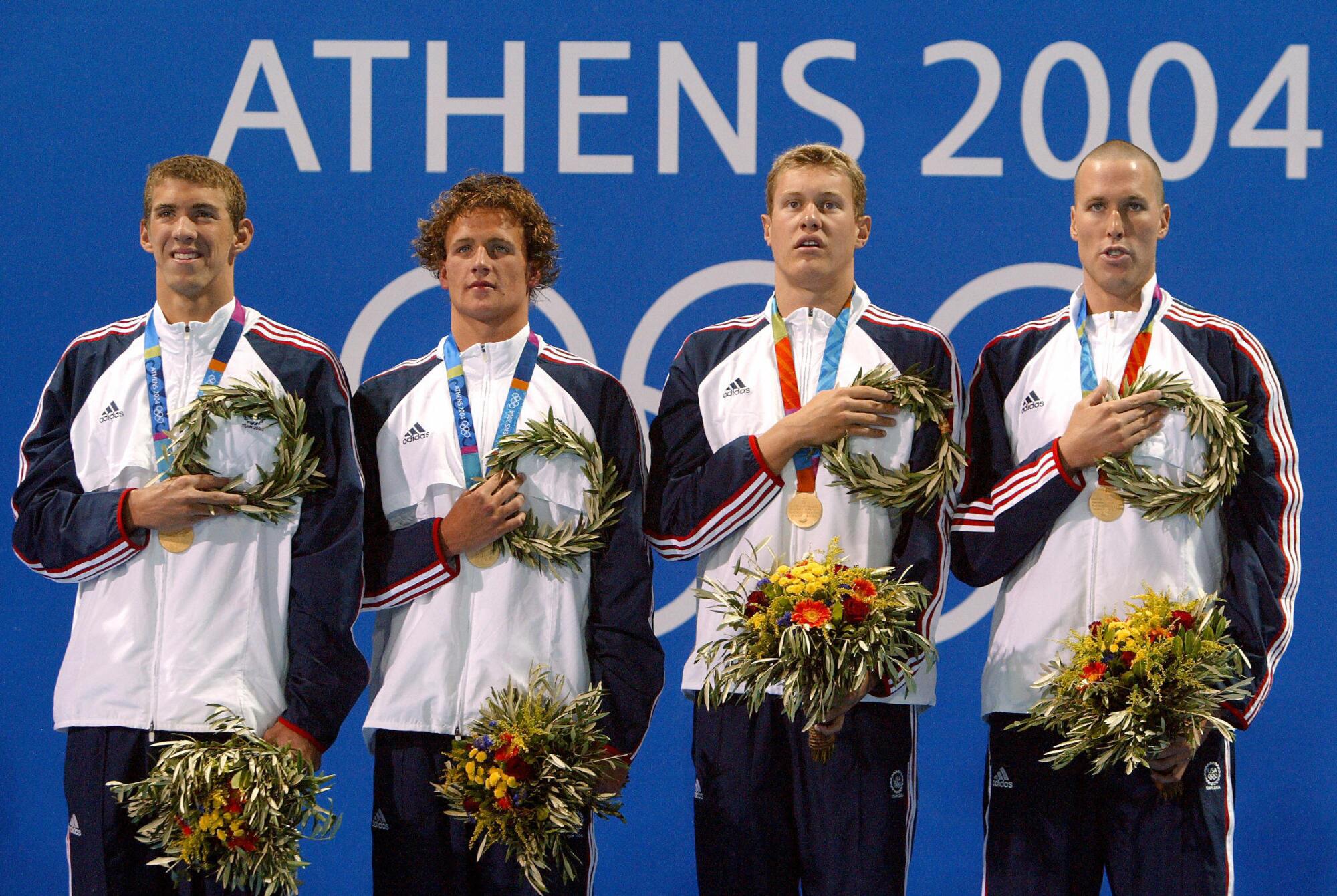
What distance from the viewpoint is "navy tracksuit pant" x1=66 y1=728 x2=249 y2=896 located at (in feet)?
11.8

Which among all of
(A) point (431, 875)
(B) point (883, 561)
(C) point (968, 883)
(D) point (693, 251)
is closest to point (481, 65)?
(D) point (693, 251)

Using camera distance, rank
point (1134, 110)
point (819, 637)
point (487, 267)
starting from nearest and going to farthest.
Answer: point (819, 637)
point (487, 267)
point (1134, 110)

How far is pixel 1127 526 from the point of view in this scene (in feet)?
12.3

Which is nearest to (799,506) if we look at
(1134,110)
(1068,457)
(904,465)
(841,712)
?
(904,465)

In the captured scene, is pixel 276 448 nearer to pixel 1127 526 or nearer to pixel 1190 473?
pixel 1127 526

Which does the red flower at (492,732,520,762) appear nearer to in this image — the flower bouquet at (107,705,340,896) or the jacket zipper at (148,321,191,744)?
the flower bouquet at (107,705,340,896)

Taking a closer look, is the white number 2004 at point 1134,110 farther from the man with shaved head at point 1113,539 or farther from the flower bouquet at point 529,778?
the flower bouquet at point 529,778

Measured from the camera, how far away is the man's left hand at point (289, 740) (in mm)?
3662

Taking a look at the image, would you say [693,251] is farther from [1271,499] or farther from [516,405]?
A: [1271,499]

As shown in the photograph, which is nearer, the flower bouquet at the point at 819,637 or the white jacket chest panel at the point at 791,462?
the flower bouquet at the point at 819,637

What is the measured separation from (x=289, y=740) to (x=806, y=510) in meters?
1.42

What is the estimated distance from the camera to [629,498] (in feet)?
12.7

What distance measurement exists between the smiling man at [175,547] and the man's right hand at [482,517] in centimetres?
25

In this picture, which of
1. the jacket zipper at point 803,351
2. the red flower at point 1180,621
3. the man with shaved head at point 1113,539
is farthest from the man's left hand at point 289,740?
the red flower at point 1180,621
